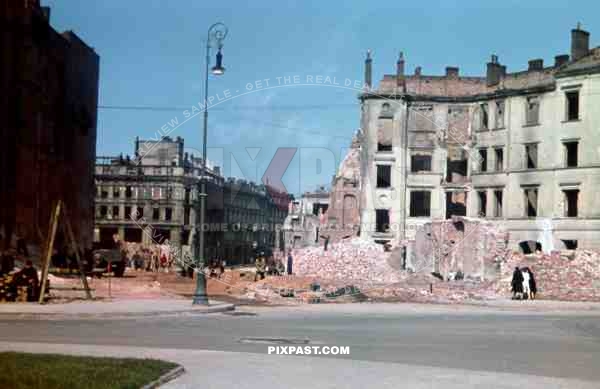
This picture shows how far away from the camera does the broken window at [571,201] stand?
177 ft

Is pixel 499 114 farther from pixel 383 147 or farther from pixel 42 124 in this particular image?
pixel 42 124

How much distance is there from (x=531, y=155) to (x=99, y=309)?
39.9m

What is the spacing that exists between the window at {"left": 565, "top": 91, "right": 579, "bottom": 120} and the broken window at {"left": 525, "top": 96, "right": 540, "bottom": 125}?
7.61 ft

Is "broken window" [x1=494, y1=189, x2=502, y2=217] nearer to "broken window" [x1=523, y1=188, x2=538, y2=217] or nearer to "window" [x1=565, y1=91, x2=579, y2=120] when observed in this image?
"broken window" [x1=523, y1=188, x2=538, y2=217]

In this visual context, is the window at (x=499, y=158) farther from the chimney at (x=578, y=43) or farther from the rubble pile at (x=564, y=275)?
the rubble pile at (x=564, y=275)

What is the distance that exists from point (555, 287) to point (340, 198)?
26.6 metres

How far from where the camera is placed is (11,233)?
42.2 m

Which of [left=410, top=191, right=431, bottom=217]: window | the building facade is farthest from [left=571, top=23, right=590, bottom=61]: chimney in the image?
the building facade

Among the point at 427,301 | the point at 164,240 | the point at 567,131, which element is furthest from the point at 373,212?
the point at 164,240

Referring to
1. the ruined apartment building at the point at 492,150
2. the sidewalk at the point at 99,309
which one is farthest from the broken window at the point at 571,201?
the sidewalk at the point at 99,309

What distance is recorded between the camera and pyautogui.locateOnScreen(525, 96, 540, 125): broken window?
56.7 meters

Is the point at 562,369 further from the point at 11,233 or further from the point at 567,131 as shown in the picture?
the point at 567,131

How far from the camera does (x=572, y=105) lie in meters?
54.9

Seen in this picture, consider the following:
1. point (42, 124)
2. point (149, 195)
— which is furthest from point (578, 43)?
point (149, 195)
